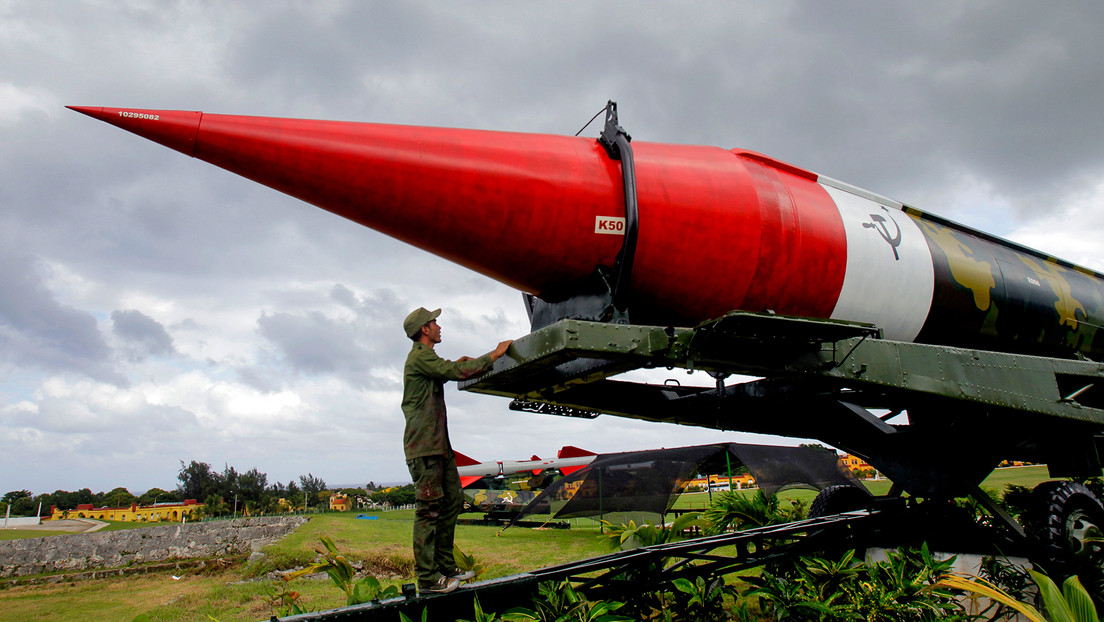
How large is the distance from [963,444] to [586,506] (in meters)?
7.14

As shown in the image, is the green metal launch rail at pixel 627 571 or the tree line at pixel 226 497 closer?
the green metal launch rail at pixel 627 571

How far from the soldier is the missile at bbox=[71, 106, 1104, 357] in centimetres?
57

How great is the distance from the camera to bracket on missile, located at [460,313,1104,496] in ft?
9.80

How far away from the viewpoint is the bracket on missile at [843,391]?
299 cm

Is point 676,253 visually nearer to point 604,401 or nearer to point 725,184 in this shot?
point 725,184

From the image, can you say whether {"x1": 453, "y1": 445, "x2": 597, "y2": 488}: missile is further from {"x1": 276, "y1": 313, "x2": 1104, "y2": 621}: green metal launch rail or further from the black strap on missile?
the black strap on missile

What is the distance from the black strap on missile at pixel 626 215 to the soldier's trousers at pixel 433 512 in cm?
119

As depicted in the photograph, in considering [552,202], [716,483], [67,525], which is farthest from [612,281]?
[716,483]

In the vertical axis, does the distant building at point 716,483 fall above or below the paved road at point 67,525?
below

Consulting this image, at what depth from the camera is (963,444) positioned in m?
4.59

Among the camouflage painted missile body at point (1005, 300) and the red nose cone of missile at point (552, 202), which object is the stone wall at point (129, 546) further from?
the camouflage painted missile body at point (1005, 300)

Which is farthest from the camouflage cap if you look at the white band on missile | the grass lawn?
the grass lawn

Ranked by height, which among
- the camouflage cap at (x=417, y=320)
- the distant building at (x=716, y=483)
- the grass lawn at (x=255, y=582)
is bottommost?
the grass lawn at (x=255, y=582)

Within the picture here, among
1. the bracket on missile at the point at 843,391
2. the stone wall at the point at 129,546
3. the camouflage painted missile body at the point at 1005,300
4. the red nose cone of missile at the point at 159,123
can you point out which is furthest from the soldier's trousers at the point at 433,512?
the stone wall at the point at 129,546
